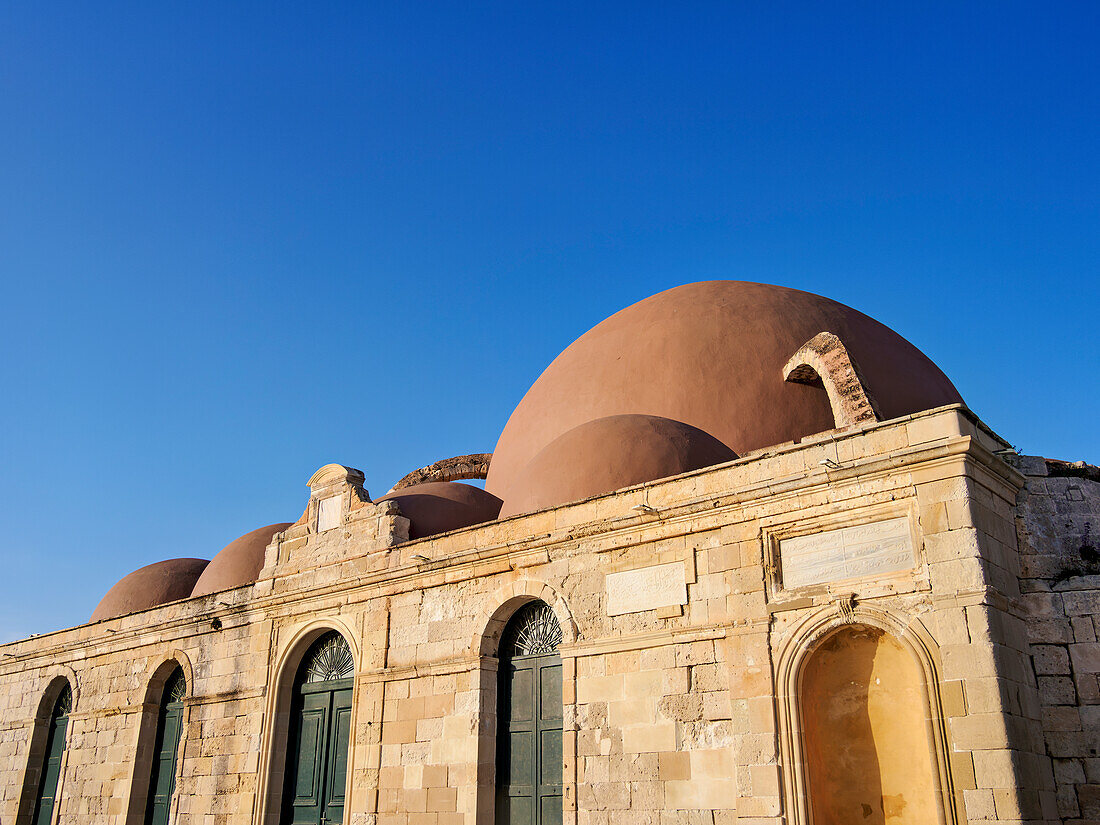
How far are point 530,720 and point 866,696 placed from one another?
3164 mm

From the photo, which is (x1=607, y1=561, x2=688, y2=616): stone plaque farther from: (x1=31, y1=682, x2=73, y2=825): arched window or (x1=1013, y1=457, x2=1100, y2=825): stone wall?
(x1=31, y1=682, x2=73, y2=825): arched window

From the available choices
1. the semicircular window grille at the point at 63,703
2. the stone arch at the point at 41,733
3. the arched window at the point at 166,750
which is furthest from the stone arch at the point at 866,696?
the semicircular window grille at the point at 63,703

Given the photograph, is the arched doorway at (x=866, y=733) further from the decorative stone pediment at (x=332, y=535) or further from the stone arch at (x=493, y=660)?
the decorative stone pediment at (x=332, y=535)

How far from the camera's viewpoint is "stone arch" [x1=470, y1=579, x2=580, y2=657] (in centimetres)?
877

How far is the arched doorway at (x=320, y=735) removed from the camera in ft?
32.8

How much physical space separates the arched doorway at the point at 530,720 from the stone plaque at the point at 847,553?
2.48 metres

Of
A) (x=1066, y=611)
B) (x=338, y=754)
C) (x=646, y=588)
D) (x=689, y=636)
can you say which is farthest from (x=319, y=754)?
(x=1066, y=611)

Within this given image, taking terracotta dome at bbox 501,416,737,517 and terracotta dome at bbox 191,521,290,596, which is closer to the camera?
terracotta dome at bbox 501,416,737,517

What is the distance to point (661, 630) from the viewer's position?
7.82 meters

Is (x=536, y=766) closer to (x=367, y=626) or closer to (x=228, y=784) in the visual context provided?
(x=367, y=626)

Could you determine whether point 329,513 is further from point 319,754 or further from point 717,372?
point 717,372

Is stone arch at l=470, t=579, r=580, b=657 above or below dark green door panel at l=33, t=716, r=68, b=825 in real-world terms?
above

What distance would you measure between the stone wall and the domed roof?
2485 mm

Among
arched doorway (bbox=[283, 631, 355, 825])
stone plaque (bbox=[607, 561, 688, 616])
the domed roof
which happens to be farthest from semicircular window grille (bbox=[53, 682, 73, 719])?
stone plaque (bbox=[607, 561, 688, 616])
